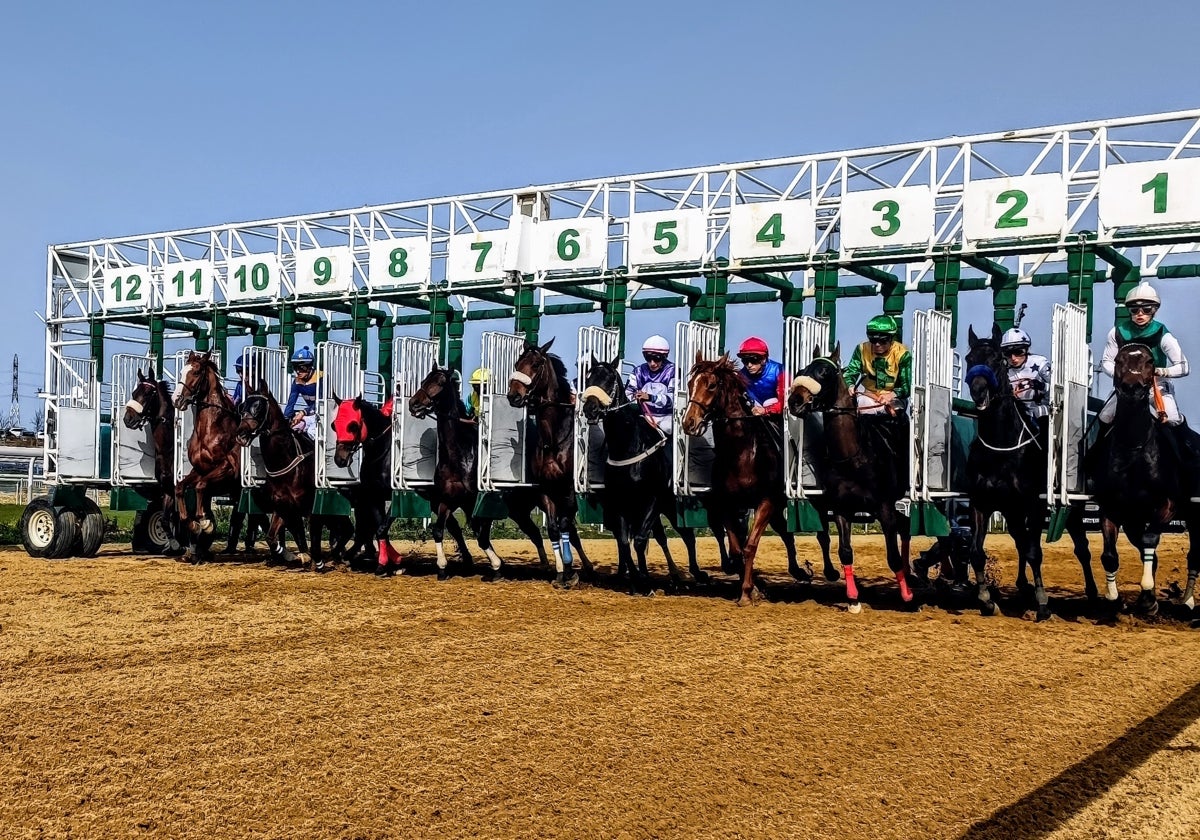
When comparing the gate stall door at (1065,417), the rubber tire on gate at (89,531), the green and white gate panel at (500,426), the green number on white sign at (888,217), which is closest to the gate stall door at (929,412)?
the gate stall door at (1065,417)

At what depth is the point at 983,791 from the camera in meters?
5.01

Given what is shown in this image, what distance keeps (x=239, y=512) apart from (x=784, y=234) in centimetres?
797

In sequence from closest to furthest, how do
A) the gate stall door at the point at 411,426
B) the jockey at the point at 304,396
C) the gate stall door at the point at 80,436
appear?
the gate stall door at the point at 411,426, the jockey at the point at 304,396, the gate stall door at the point at 80,436

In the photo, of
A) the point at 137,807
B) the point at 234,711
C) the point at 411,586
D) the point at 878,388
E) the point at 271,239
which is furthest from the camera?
the point at 271,239

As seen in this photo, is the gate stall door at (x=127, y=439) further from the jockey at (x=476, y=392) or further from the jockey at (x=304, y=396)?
the jockey at (x=476, y=392)

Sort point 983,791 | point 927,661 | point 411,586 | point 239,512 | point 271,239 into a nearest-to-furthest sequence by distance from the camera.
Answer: point 983,791 < point 927,661 < point 411,586 < point 239,512 < point 271,239

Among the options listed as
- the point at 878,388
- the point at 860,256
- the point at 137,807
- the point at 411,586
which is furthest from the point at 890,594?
the point at 137,807

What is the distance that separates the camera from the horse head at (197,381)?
15.3m

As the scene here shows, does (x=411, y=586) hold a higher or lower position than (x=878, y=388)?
lower

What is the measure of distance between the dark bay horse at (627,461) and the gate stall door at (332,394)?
11.9 feet

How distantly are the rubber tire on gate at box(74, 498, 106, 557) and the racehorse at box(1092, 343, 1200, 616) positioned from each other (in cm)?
1252

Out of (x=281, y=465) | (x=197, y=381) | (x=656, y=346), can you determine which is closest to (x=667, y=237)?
(x=656, y=346)

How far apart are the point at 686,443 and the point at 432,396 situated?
302 centimetres

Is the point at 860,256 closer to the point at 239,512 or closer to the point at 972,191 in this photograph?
the point at 972,191
